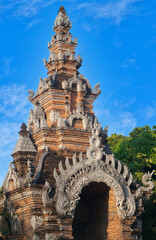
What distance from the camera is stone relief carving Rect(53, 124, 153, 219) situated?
20625 millimetres

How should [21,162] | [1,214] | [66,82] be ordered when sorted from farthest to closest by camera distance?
[66,82] → [21,162] → [1,214]

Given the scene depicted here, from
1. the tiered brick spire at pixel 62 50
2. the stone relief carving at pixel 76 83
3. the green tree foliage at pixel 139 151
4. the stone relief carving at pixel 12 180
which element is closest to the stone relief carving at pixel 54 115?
the stone relief carving at pixel 76 83

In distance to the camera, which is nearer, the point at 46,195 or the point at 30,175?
the point at 46,195

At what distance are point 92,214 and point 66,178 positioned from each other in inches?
180

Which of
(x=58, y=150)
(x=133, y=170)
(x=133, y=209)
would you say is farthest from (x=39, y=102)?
(x=133, y=170)

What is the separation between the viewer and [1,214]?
21.5m

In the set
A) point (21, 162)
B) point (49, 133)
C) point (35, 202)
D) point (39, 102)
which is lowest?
point (35, 202)

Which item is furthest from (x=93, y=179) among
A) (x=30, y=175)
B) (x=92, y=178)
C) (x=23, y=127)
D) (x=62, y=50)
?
(x=62, y=50)

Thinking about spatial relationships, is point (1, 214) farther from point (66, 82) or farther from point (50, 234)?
point (66, 82)

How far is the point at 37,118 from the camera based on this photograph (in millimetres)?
26156

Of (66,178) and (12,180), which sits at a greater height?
(12,180)

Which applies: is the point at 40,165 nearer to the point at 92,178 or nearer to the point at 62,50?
the point at 92,178

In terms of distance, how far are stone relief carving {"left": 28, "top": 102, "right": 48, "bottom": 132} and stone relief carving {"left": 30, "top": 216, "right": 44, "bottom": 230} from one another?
6266 millimetres

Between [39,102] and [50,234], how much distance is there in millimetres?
10167
